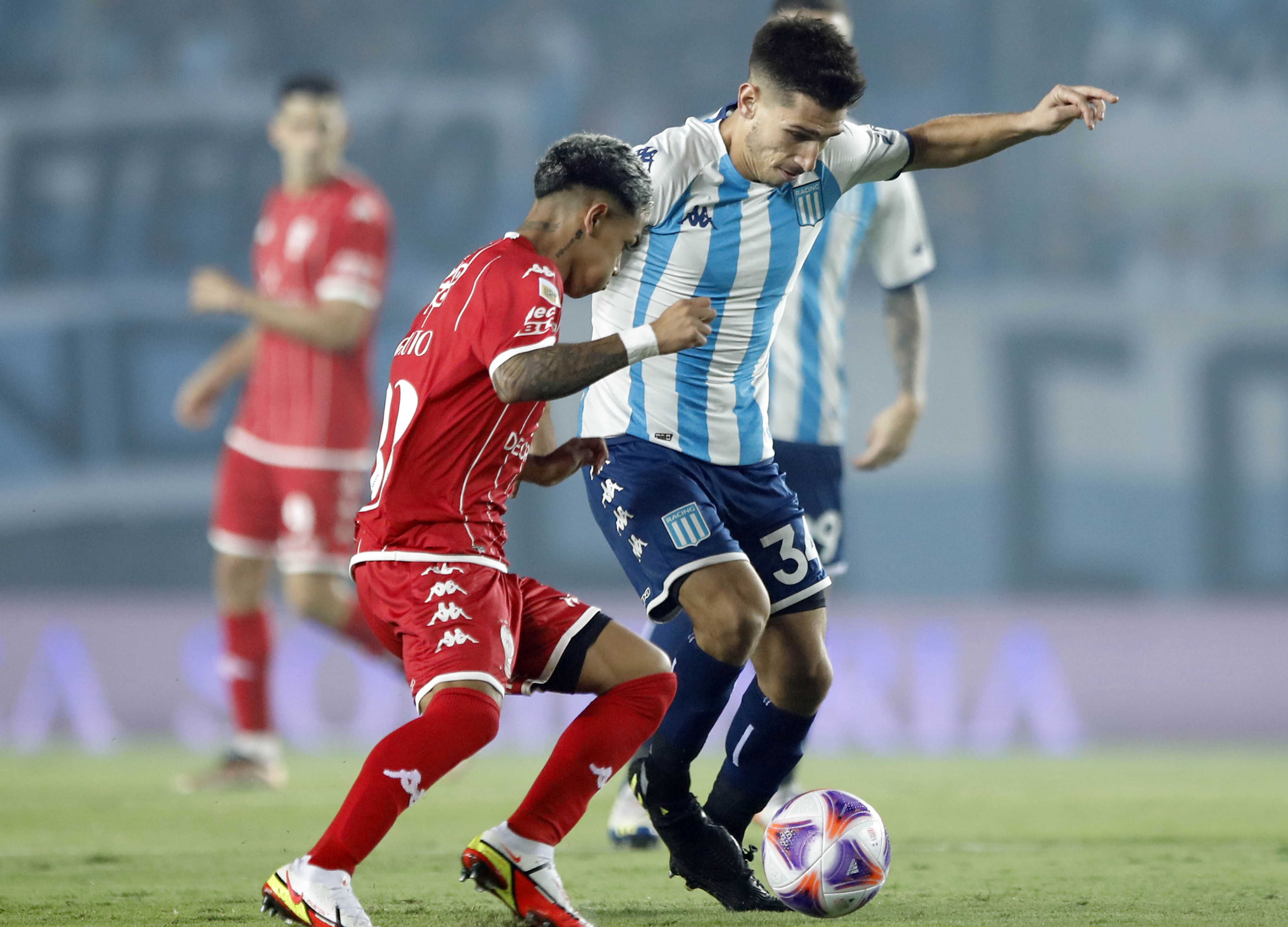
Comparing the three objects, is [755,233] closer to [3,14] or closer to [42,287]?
[42,287]

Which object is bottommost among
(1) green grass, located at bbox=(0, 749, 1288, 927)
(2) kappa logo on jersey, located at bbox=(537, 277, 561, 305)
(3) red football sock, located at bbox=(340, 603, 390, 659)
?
(1) green grass, located at bbox=(0, 749, 1288, 927)

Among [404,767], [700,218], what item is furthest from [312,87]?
[404,767]

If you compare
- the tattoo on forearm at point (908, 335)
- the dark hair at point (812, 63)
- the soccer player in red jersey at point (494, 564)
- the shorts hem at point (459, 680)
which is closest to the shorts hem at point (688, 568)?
the soccer player in red jersey at point (494, 564)

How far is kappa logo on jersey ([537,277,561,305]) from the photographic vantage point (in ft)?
10.5

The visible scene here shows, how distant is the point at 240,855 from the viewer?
15.1 ft

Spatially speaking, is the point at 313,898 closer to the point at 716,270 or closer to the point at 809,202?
the point at 716,270

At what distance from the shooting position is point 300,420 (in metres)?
6.63

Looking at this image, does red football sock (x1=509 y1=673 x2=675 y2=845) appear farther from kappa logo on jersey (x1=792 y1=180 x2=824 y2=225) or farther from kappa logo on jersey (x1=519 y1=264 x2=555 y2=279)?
kappa logo on jersey (x1=792 y1=180 x2=824 y2=225)

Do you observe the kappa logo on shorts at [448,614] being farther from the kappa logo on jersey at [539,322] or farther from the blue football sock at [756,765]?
the blue football sock at [756,765]

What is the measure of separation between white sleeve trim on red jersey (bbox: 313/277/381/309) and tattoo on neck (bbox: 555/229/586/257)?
11.3ft

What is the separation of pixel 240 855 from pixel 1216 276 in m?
8.19

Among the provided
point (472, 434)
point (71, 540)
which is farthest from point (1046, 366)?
point (472, 434)

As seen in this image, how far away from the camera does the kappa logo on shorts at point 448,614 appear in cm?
320

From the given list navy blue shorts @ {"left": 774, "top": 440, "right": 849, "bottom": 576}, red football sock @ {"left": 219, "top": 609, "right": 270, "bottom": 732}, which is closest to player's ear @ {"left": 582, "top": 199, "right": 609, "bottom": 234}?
navy blue shorts @ {"left": 774, "top": 440, "right": 849, "bottom": 576}
